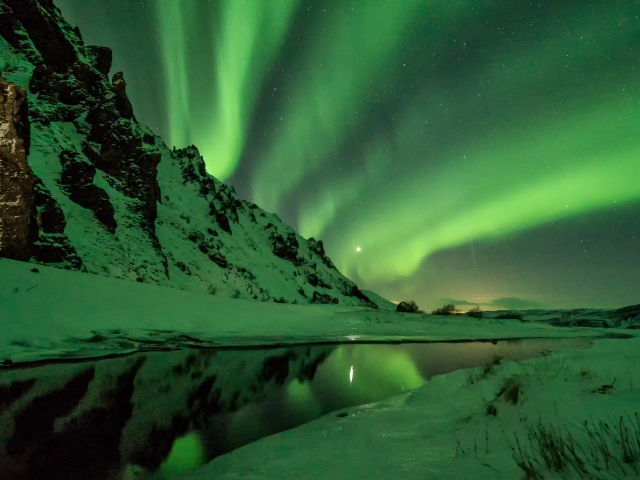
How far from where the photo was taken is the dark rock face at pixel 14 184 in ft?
61.4

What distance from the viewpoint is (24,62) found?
31172 mm

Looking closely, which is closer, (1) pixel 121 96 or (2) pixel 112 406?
(2) pixel 112 406

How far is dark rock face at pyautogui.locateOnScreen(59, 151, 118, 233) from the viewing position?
30.2 meters

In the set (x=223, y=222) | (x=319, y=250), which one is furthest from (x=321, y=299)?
(x=319, y=250)

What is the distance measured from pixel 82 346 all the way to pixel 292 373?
577cm

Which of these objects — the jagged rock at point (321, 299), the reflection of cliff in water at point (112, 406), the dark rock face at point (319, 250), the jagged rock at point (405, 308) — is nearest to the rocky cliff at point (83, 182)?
the jagged rock at point (321, 299)

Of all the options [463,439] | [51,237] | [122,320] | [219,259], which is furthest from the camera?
[219,259]

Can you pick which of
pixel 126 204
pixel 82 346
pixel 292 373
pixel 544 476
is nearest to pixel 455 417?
pixel 544 476

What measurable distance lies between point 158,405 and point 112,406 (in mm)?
574

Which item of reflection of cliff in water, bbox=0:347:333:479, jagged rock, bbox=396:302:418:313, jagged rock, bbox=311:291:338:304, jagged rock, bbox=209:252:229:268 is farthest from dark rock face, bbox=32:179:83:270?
jagged rock, bbox=311:291:338:304

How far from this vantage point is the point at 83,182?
1214 inches

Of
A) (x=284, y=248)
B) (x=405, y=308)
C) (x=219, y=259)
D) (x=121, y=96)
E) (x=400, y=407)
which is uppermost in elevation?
(x=121, y=96)

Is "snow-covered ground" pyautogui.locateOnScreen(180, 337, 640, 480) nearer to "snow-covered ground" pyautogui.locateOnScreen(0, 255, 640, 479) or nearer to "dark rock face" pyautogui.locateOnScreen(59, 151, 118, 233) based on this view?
"snow-covered ground" pyautogui.locateOnScreen(0, 255, 640, 479)

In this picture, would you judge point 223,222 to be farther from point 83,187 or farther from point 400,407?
point 400,407
